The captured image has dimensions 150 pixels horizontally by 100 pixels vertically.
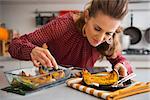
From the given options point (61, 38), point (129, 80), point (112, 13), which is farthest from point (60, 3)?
point (129, 80)

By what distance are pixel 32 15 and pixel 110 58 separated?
148 centimetres

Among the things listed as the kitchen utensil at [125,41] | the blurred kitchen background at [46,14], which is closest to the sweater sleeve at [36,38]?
the kitchen utensil at [125,41]

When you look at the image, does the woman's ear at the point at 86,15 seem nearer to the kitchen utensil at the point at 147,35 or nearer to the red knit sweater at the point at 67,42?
the red knit sweater at the point at 67,42

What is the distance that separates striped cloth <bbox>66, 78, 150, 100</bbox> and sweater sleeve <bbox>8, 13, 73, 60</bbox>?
21 cm

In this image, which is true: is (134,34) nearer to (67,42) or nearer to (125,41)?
(125,41)

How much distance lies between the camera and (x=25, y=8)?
7.72 ft

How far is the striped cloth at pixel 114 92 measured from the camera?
568mm

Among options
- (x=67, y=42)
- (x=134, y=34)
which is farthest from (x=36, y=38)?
(x=134, y=34)

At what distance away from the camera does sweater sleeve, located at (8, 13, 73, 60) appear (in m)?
0.82

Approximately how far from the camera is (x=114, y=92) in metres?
0.58

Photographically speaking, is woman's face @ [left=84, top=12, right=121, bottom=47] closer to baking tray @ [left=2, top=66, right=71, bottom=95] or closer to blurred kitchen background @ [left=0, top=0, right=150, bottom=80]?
baking tray @ [left=2, top=66, right=71, bottom=95]

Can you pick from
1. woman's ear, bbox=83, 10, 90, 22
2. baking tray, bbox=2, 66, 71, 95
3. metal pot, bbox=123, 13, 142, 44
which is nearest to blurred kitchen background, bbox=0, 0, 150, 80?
metal pot, bbox=123, 13, 142, 44

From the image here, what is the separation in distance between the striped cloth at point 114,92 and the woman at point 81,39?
0.29 feet

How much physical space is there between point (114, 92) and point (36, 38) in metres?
0.44
